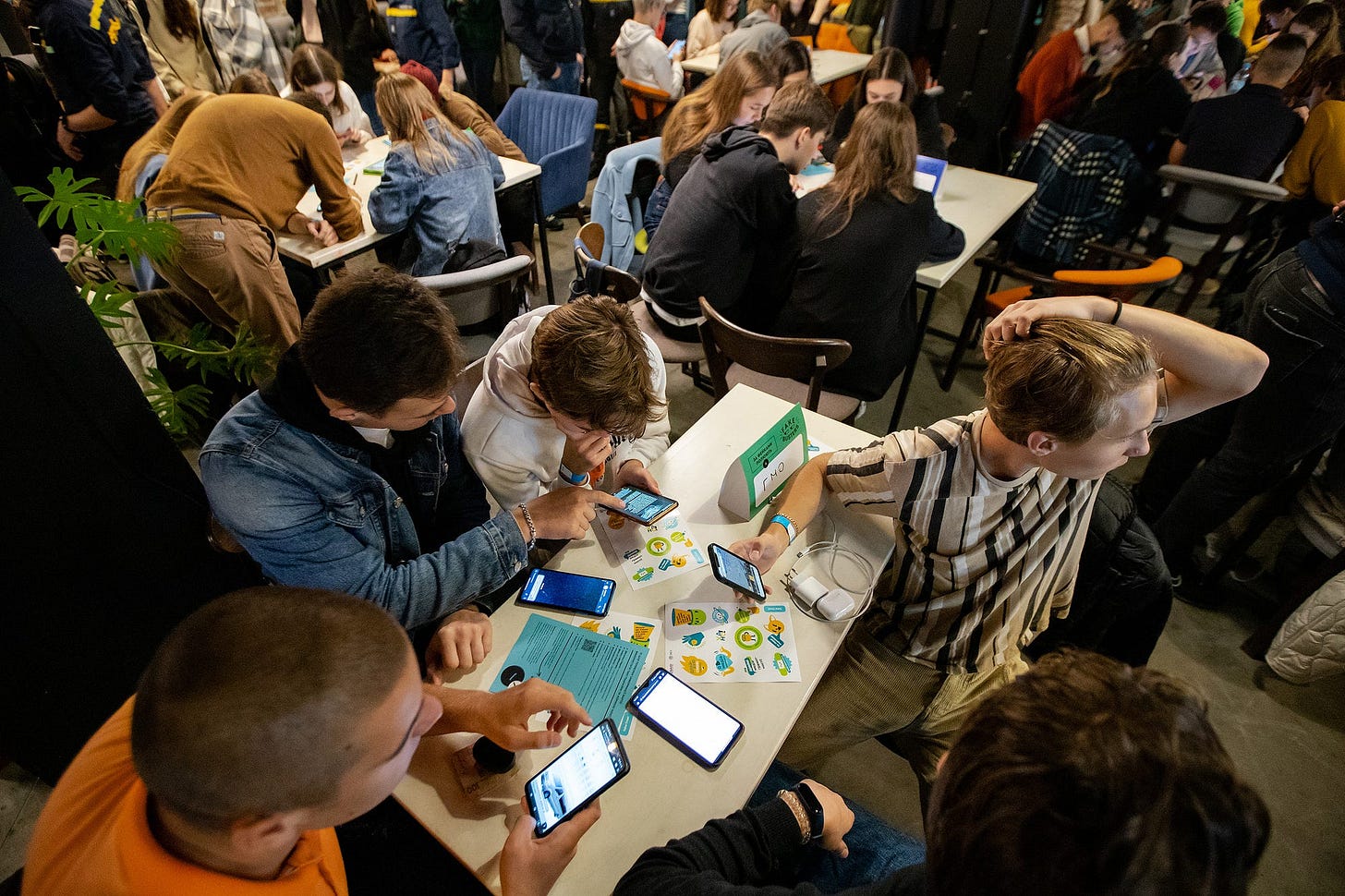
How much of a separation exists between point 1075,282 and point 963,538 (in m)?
1.58

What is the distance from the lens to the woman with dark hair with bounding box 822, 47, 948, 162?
3.26 metres

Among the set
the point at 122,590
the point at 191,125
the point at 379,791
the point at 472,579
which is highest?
the point at 191,125

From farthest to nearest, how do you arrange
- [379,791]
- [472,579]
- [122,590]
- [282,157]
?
[282,157] → [122,590] → [472,579] → [379,791]

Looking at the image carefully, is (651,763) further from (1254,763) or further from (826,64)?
(826,64)

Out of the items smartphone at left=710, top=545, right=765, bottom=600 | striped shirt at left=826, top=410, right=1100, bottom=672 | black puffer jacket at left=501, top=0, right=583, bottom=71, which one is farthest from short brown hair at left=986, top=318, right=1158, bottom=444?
black puffer jacket at left=501, top=0, right=583, bottom=71

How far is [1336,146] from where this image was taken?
122 inches

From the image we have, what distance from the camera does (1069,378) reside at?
46.9 inches

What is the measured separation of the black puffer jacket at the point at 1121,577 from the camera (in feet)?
5.26

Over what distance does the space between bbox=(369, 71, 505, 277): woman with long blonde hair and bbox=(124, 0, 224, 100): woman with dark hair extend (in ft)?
6.55

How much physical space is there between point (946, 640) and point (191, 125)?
9.97ft

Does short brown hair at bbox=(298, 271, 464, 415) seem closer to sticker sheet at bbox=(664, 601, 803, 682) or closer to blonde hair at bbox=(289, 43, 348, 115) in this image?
sticker sheet at bbox=(664, 601, 803, 682)

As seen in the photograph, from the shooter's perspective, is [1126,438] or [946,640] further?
[946,640]

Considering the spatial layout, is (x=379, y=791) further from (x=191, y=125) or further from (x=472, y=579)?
(x=191, y=125)

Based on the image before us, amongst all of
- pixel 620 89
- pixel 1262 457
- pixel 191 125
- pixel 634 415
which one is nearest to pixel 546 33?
pixel 620 89
